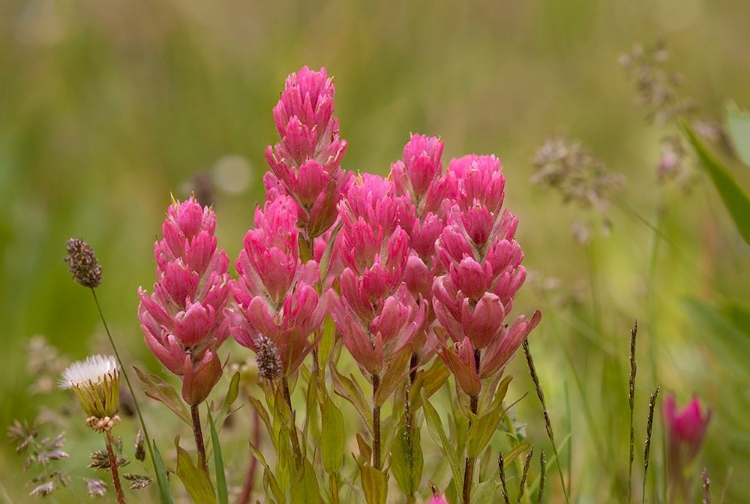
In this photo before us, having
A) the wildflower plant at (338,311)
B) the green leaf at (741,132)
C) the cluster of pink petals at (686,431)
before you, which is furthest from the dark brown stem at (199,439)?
the green leaf at (741,132)

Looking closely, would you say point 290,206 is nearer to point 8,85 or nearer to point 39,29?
point 8,85

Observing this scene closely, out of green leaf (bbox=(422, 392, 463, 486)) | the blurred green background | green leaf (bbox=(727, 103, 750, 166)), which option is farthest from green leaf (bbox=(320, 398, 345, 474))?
green leaf (bbox=(727, 103, 750, 166))

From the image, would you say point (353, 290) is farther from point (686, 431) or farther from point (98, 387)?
point (686, 431)

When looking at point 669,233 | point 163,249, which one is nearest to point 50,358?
point 163,249

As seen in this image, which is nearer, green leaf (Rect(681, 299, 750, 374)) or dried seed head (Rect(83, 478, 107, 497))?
dried seed head (Rect(83, 478, 107, 497))

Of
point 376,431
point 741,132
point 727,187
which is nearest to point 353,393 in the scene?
point 376,431

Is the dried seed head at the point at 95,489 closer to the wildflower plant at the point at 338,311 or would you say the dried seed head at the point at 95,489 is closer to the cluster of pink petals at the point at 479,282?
the wildflower plant at the point at 338,311

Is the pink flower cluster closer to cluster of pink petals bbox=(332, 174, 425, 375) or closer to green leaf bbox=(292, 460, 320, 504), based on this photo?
cluster of pink petals bbox=(332, 174, 425, 375)
